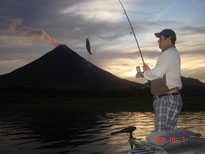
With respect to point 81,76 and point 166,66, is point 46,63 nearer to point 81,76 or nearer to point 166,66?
point 81,76

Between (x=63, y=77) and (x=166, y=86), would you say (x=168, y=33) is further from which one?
(x=63, y=77)

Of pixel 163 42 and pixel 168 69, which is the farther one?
pixel 163 42

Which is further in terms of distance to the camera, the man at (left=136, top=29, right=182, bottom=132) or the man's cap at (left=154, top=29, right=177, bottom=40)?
the man's cap at (left=154, top=29, right=177, bottom=40)

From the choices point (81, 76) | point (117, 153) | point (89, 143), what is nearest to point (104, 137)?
point (89, 143)

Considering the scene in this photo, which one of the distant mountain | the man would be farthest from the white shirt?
the distant mountain

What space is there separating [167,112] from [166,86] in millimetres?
443

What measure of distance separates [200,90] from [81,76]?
138271 mm

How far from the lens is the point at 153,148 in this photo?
15.2 feet

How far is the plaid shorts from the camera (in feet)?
15.7

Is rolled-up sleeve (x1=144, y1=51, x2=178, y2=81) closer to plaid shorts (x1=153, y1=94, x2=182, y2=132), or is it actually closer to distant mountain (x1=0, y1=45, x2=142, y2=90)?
plaid shorts (x1=153, y1=94, x2=182, y2=132)

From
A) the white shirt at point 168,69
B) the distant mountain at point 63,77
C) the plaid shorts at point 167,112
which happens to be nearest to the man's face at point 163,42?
the white shirt at point 168,69

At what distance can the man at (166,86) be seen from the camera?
15.7ft

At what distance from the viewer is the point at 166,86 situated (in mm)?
4855

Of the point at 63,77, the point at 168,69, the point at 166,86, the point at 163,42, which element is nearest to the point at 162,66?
the point at 168,69
